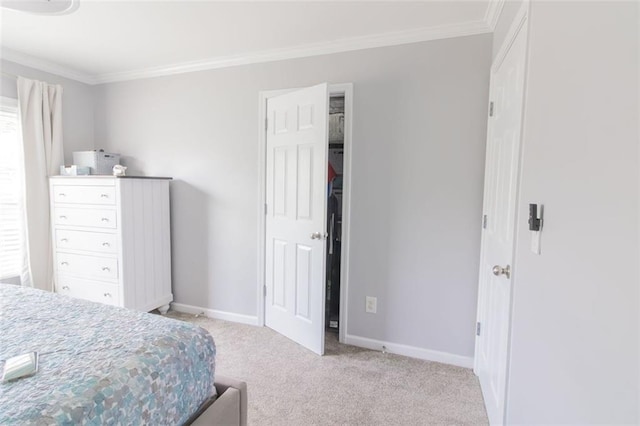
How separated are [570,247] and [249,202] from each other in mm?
2395

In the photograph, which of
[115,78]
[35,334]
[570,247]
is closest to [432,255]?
[570,247]

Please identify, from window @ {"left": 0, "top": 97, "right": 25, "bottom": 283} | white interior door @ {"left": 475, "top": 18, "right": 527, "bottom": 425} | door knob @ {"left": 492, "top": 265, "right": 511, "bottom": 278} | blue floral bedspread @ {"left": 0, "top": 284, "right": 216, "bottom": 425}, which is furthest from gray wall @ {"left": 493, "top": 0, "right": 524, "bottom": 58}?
window @ {"left": 0, "top": 97, "right": 25, "bottom": 283}

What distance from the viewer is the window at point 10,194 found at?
2.77 metres

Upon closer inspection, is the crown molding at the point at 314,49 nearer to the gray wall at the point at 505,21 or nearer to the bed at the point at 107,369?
the gray wall at the point at 505,21

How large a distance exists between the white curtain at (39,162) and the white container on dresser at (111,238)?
131 mm

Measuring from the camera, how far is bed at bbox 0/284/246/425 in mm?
868

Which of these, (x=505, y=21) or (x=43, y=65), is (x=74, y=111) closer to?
(x=43, y=65)

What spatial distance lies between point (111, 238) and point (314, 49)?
232 centimetres

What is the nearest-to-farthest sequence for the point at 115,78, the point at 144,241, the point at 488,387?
the point at 488,387 < the point at 144,241 < the point at 115,78

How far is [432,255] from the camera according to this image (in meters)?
2.33

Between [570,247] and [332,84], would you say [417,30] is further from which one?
[570,247]

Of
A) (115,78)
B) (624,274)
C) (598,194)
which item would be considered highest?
(115,78)

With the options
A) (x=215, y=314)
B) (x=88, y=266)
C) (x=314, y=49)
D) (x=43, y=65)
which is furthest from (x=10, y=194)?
(x=314, y=49)

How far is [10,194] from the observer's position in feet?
9.24
